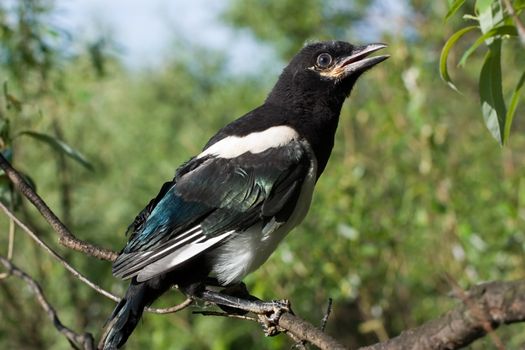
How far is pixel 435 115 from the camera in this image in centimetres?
479

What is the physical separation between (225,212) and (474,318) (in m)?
1.69

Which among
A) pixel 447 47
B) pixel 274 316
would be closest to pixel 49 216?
pixel 274 316

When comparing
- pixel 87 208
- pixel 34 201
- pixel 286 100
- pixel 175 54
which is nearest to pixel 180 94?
pixel 175 54

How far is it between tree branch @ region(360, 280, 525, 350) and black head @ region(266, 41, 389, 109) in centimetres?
200

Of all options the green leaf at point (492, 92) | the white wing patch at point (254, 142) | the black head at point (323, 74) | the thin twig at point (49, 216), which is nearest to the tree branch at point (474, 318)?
the green leaf at point (492, 92)

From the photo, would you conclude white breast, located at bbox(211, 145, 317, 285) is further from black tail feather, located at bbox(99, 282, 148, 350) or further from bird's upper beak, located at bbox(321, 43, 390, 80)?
bird's upper beak, located at bbox(321, 43, 390, 80)

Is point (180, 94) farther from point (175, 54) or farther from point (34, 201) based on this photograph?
point (34, 201)

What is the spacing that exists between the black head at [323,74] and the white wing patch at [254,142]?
0.91 feet

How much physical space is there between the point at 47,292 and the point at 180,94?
410cm

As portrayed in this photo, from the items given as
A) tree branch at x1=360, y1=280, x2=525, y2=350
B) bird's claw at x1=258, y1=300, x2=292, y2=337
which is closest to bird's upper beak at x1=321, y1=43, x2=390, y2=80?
bird's claw at x1=258, y1=300, x2=292, y2=337

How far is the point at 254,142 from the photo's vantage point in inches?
121

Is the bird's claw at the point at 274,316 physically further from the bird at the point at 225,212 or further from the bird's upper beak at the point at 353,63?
the bird's upper beak at the point at 353,63

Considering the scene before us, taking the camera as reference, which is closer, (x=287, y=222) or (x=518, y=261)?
(x=287, y=222)

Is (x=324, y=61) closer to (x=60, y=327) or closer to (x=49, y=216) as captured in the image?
(x=49, y=216)
